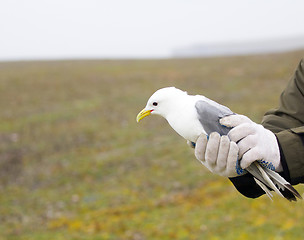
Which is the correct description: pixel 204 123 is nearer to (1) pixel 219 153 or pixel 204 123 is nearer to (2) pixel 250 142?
(1) pixel 219 153

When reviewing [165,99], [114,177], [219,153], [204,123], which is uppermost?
[165,99]

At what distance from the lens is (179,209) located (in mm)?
8445

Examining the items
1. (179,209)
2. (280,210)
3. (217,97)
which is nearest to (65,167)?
(179,209)

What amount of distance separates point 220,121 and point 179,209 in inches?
227

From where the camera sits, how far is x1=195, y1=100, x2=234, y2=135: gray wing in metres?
3.05

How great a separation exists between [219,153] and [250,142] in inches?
10.6

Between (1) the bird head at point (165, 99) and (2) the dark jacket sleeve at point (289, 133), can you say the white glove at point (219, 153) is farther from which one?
(1) the bird head at point (165, 99)

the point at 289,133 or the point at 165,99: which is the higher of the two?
the point at 165,99

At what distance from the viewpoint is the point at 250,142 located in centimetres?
298

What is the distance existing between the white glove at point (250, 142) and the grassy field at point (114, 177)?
13.4 ft

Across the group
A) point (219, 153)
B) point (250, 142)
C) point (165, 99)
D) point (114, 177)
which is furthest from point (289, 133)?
point (114, 177)

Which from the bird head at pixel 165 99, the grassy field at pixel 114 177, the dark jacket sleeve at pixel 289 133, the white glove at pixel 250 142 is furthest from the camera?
the grassy field at pixel 114 177

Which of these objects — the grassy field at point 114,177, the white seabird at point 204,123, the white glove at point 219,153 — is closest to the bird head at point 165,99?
the white seabird at point 204,123

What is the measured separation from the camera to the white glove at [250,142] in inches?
116
